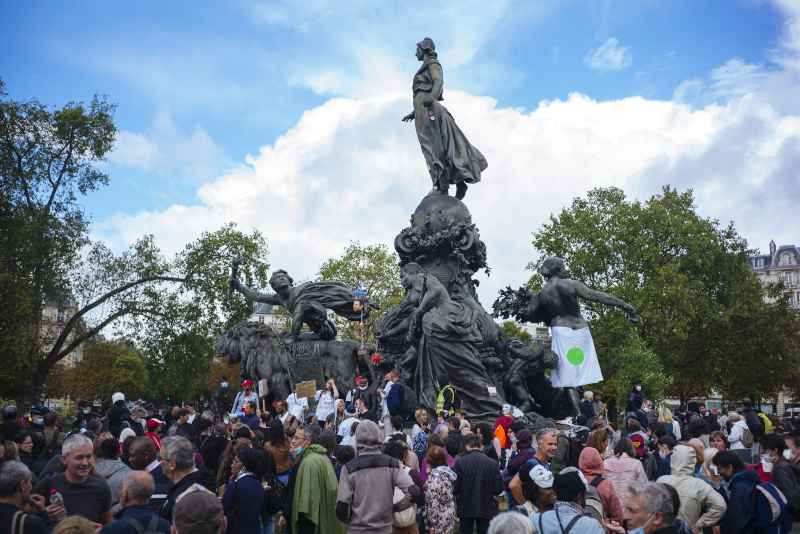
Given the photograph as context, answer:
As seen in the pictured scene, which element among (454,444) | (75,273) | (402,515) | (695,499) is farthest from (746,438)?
(75,273)

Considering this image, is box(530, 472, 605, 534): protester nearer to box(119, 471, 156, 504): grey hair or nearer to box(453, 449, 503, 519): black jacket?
box(453, 449, 503, 519): black jacket

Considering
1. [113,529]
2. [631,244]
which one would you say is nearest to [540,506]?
[113,529]

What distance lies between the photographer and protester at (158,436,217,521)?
474cm

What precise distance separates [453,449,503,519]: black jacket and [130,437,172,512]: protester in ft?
8.27

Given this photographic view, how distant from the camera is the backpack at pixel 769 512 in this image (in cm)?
540

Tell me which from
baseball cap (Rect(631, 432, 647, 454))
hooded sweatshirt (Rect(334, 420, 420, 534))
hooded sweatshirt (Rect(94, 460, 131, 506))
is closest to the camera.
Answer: hooded sweatshirt (Rect(334, 420, 420, 534))

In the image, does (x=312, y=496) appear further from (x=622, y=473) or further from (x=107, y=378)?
(x=107, y=378)

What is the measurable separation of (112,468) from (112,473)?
46 millimetres

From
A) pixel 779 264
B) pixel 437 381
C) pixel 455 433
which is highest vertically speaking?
pixel 779 264

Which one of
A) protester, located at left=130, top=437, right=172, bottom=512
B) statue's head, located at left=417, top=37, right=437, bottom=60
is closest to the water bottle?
protester, located at left=130, top=437, right=172, bottom=512

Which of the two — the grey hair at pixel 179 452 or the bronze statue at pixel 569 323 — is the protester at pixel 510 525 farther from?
the bronze statue at pixel 569 323

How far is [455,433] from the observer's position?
8.45 m

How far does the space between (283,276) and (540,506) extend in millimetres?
13503

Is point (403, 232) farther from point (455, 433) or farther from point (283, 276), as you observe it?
point (455, 433)
